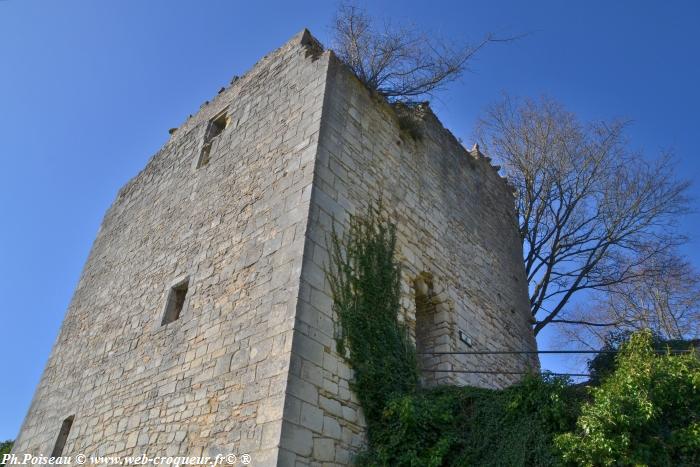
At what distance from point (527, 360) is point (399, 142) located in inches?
167

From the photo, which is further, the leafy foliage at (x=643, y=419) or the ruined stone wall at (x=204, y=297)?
the ruined stone wall at (x=204, y=297)

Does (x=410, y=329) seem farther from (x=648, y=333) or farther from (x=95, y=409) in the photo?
(x=95, y=409)

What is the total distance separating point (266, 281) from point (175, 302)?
205cm

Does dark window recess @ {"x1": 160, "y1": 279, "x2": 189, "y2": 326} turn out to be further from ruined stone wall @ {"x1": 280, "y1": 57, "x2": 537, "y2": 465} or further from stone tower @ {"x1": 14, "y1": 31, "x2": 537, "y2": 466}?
ruined stone wall @ {"x1": 280, "y1": 57, "x2": 537, "y2": 465}

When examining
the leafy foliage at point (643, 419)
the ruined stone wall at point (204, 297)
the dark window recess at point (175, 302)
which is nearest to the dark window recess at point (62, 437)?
the ruined stone wall at point (204, 297)

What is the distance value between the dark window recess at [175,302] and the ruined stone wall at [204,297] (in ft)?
0.43

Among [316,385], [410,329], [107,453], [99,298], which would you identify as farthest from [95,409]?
[410,329]

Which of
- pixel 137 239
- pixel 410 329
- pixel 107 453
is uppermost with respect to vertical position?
pixel 137 239

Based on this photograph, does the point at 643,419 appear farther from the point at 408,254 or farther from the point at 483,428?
the point at 408,254

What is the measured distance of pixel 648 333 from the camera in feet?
15.4

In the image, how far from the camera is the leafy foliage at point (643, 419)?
4.14 metres

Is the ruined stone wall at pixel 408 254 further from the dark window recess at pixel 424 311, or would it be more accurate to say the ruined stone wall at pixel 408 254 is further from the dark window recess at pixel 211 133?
the dark window recess at pixel 211 133

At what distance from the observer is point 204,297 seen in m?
6.36

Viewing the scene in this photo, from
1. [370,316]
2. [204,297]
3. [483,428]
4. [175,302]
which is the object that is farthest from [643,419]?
[175,302]
